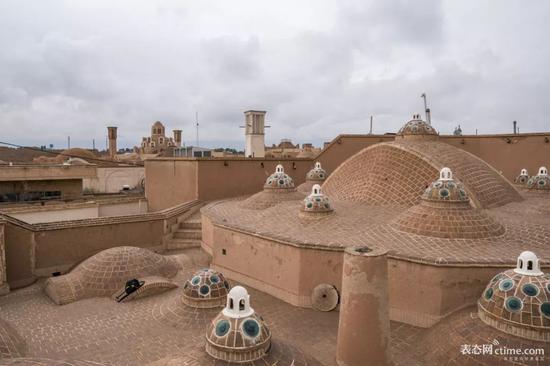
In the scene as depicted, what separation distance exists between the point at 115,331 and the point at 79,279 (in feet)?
10.5

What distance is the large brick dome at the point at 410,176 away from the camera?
12.6m

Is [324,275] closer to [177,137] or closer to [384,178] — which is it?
[384,178]

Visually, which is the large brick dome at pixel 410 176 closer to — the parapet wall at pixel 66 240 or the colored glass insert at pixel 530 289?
the colored glass insert at pixel 530 289

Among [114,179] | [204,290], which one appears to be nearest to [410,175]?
[204,290]

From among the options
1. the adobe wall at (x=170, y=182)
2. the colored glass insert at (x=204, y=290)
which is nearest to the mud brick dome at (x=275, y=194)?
the adobe wall at (x=170, y=182)

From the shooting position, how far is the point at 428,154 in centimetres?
1310

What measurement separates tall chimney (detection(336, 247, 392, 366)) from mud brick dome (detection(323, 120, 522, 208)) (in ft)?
19.3

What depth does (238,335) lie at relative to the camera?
596 cm

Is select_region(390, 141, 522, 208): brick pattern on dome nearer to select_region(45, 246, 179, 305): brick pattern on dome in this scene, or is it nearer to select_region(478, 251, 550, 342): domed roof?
select_region(478, 251, 550, 342): domed roof

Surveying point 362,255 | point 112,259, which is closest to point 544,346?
point 362,255

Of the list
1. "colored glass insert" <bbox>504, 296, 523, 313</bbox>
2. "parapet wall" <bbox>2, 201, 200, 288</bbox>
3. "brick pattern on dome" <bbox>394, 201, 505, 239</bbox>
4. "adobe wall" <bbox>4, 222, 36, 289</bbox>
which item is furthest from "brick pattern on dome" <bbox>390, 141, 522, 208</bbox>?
"adobe wall" <bbox>4, 222, 36, 289</bbox>

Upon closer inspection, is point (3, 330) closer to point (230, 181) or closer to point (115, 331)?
point (115, 331)

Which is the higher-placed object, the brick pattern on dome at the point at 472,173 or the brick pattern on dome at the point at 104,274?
the brick pattern on dome at the point at 472,173

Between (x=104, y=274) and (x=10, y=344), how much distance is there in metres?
4.05
